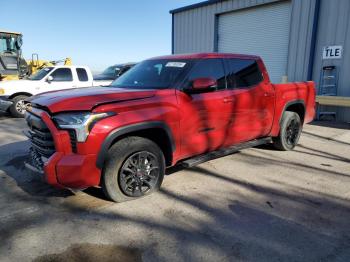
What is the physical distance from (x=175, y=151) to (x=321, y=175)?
246 centimetres

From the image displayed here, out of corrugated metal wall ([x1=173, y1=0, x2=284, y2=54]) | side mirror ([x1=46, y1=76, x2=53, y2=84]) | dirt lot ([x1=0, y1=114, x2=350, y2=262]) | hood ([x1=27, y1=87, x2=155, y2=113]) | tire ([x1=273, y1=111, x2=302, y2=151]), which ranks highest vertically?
corrugated metal wall ([x1=173, y1=0, x2=284, y2=54])

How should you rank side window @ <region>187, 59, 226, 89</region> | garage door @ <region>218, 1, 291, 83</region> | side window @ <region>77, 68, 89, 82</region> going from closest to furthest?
side window @ <region>187, 59, 226, 89</region>
side window @ <region>77, 68, 89, 82</region>
garage door @ <region>218, 1, 291, 83</region>

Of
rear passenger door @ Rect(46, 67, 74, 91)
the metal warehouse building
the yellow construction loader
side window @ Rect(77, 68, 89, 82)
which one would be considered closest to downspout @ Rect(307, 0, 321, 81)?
the metal warehouse building

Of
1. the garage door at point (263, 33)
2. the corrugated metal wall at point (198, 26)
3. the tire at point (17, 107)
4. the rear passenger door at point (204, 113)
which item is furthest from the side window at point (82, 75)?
the rear passenger door at point (204, 113)

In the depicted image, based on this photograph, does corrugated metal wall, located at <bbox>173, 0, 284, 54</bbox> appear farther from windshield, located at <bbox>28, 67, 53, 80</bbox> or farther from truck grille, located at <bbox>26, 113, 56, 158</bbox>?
truck grille, located at <bbox>26, 113, 56, 158</bbox>

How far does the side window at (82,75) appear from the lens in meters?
12.1

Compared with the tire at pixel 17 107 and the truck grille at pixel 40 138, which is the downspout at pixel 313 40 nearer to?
the truck grille at pixel 40 138

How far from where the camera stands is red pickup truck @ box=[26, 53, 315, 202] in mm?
3516

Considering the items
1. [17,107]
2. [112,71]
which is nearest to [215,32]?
[112,71]

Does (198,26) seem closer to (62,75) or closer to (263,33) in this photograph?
(263,33)

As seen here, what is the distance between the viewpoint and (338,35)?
10.4m

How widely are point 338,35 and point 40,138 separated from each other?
32.8 ft

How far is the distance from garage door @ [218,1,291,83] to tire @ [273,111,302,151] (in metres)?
6.37

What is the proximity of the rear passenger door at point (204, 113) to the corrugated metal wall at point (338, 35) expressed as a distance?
284 inches
